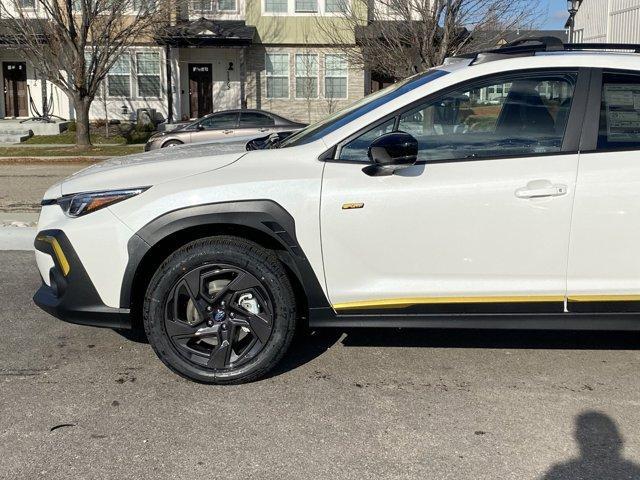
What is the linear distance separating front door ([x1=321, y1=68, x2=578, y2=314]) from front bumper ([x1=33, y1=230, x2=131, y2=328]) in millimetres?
1287

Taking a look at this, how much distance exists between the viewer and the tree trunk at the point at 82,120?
21094 millimetres

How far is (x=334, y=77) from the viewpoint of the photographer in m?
27.2

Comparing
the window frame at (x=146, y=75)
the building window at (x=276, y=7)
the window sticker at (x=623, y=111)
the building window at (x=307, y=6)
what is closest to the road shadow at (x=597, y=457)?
the window sticker at (x=623, y=111)

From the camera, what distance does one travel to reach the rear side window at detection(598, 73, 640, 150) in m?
3.83

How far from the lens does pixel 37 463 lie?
10.4ft

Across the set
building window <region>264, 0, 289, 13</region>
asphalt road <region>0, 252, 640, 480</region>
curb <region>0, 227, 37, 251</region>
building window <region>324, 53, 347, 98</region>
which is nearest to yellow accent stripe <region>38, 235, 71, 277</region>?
asphalt road <region>0, 252, 640, 480</region>

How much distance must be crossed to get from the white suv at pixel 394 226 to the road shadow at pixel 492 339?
82 cm

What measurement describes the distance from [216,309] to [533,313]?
5.96 ft

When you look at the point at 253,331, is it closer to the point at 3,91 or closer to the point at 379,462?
the point at 379,462

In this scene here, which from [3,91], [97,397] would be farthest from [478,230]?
[3,91]

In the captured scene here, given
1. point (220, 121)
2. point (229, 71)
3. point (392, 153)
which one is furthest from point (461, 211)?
point (229, 71)

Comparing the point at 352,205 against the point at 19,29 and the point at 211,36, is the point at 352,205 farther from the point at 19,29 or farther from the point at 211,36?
the point at 211,36

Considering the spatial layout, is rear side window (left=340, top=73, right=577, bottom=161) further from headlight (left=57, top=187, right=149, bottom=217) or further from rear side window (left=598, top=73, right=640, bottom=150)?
headlight (left=57, top=187, right=149, bottom=217)

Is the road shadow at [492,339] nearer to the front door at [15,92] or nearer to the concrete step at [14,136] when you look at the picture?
the concrete step at [14,136]
